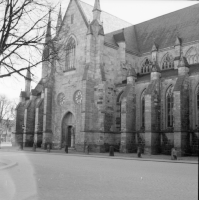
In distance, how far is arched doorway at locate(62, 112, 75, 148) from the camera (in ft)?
121

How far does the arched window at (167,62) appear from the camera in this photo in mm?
35469

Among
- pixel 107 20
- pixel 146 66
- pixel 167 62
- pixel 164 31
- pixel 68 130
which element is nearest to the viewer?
pixel 167 62

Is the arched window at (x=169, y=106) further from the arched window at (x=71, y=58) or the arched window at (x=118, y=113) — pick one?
the arched window at (x=71, y=58)

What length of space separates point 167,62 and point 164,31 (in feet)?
15.8

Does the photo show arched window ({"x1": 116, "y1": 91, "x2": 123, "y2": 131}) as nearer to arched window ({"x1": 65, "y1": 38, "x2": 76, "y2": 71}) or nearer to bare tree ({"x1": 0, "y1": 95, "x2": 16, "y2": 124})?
arched window ({"x1": 65, "y1": 38, "x2": 76, "y2": 71})

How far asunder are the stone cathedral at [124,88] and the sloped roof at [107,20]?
7.5 inches

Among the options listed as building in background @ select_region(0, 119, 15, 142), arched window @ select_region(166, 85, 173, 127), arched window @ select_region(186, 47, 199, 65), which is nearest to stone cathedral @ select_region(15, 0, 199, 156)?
arched window @ select_region(186, 47, 199, 65)

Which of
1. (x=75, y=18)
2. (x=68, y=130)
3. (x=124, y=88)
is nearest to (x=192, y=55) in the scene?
(x=124, y=88)

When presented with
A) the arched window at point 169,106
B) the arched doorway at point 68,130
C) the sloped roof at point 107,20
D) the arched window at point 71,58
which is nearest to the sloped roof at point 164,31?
the sloped roof at point 107,20

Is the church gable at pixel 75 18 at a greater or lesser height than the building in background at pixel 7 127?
greater

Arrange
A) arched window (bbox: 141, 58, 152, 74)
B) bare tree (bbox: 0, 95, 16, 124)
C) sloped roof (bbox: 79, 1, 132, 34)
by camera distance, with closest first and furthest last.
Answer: sloped roof (bbox: 79, 1, 132, 34) < arched window (bbox: 141, 58, 152, 74) < bare tree (bbox: 0, 95, 16, 124)

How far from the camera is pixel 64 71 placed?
37.8 meters

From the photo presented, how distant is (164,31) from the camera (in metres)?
38.1

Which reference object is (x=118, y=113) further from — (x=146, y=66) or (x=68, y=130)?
(x=146, y=66)
